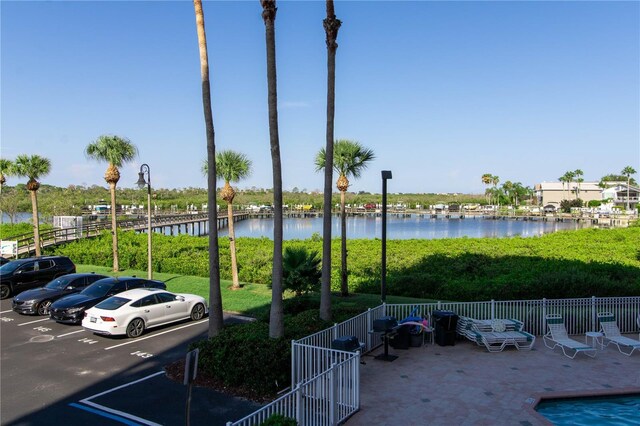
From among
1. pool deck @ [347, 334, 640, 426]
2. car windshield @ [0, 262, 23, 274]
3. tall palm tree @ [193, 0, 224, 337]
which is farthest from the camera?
car windshield @ [0, 262, 23, 274]

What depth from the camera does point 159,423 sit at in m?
8.11

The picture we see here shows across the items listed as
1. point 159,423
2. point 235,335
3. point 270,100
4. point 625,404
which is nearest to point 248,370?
point 235,335

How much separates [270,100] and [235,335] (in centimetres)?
547

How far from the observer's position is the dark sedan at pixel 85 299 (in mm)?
15195

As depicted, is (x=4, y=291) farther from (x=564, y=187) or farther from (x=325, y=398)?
(x=564, y=187)

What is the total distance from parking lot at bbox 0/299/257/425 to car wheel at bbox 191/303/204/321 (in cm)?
63

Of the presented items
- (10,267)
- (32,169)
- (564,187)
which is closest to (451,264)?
(10,267)

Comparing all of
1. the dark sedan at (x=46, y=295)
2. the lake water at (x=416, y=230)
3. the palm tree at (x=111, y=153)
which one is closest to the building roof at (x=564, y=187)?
the lake water at (x=416, y=230)

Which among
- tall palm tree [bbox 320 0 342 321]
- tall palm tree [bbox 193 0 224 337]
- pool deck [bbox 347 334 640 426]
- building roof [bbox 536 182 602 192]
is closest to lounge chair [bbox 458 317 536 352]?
pool deck [bbox 347 334 640 426]

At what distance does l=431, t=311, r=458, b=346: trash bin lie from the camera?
12.6m

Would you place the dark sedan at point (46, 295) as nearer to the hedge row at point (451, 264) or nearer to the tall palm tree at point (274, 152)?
the hedge row at point (451, 264)

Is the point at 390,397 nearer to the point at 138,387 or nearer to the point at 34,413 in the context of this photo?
the point at 138,387

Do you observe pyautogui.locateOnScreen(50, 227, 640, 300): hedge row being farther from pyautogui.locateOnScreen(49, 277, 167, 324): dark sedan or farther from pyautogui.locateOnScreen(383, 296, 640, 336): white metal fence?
pyautogui.locateOnScreen(49, 277, 167, 324): dark sedan

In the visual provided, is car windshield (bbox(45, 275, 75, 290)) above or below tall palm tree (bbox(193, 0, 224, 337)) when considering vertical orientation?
below
